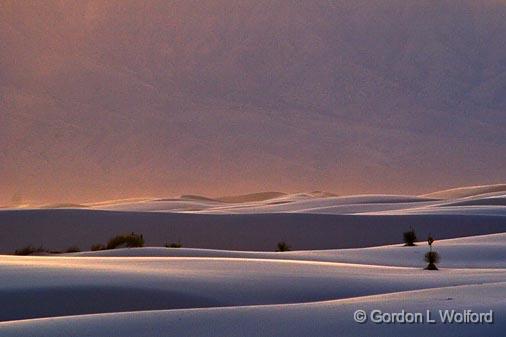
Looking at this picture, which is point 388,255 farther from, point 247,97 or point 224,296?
point 247,97

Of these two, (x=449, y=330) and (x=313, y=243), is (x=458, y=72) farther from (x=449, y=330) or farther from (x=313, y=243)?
(x=449, y=330)

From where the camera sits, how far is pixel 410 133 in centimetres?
7944

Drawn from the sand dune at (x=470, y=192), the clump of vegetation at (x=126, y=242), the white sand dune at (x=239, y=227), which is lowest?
the clump of vegetation at (x=126, y=242)

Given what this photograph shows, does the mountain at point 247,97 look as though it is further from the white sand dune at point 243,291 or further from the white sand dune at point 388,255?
the white sand dune at point 243,291

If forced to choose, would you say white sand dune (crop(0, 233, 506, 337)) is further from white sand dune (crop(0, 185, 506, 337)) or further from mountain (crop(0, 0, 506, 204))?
mountain (crop(0, 0, 506, 204))

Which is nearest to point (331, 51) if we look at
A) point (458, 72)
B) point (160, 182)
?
point (458, 72)

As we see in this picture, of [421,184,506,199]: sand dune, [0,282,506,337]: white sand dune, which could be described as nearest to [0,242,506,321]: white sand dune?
[0,282,506,337]: white sand dune

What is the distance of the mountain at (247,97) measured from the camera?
7419 centimetres
